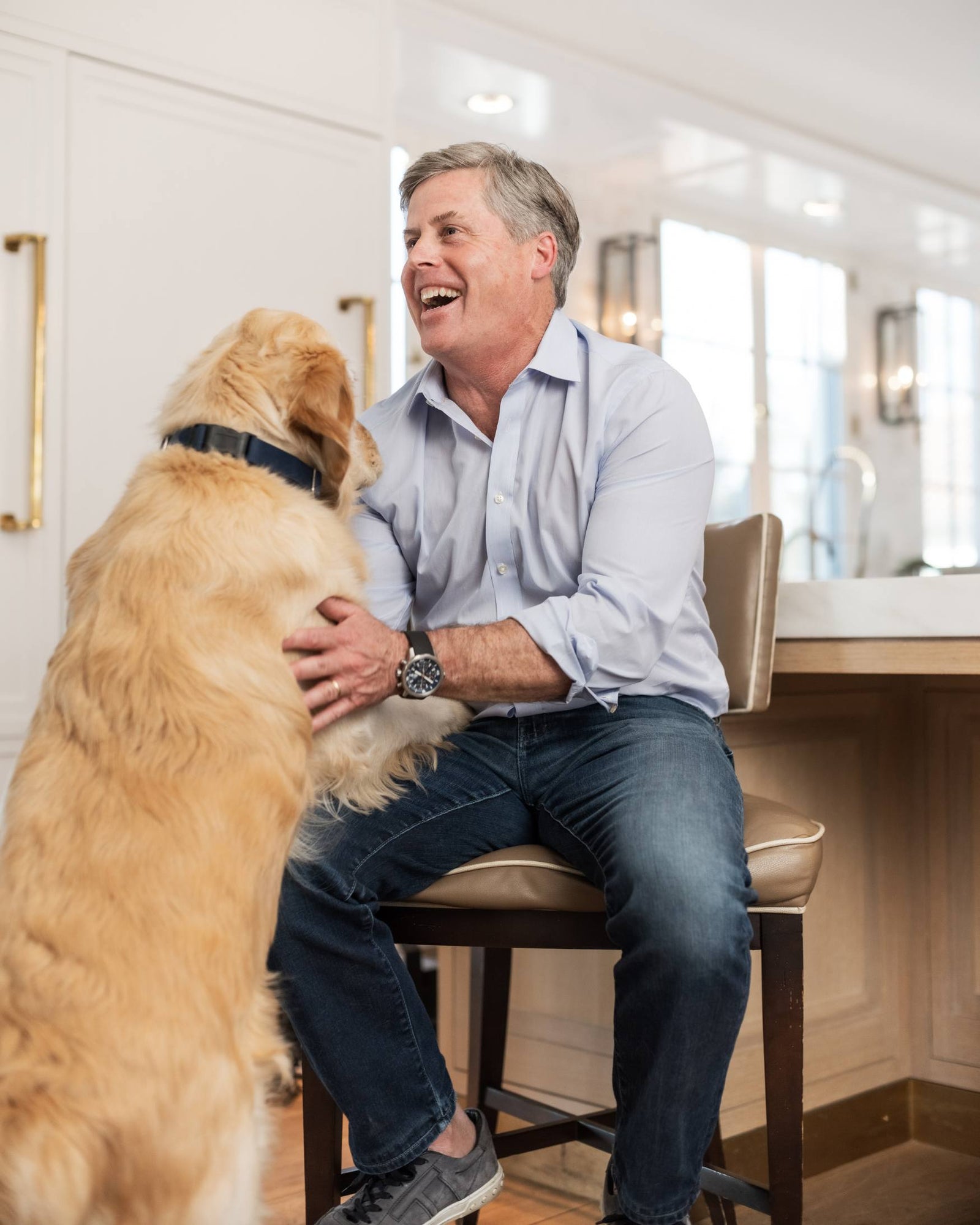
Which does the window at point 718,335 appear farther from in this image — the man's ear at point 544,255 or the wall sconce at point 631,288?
the man's ear at point 544,255

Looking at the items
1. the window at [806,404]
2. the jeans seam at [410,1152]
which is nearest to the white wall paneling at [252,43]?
the jeans seam at [410,1152]

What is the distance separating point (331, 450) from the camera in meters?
1.37

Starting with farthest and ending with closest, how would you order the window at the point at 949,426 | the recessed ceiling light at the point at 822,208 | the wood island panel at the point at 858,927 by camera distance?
the window at the point at 949,426 → the recessed ceiling light at the point at 822,208 → the wood island panel at the point at 858,927

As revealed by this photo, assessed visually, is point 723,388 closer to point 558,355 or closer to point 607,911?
point 558,355

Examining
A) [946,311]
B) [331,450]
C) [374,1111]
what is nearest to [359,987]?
[374,1111]

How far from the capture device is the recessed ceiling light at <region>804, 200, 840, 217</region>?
588cm

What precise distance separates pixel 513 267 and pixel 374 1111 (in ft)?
3.57

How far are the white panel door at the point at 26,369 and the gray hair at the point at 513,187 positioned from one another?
1.02 m

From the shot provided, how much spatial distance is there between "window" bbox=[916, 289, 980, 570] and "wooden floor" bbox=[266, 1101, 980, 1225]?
527 centimetres

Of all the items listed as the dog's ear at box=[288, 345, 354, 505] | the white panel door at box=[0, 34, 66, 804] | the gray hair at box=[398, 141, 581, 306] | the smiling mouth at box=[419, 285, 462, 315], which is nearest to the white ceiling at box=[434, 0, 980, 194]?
the white panel door at box=[0, 34, 66, 804]

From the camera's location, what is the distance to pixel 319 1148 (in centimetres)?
148

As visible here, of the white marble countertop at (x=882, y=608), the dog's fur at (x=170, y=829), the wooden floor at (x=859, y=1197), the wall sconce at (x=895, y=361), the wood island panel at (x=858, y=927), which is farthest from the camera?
the wall sconce at (x=895, y=361)

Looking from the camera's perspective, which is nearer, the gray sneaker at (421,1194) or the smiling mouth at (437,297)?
the gray sneaker at (421,1194)

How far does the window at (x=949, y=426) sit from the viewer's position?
702cm
